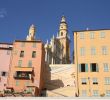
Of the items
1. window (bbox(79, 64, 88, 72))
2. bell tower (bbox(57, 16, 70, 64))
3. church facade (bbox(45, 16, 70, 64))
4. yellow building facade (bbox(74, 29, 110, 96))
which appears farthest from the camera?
bell tower (bbox(57, 16, 70, 64))

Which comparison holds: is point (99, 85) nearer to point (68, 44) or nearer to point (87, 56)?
point (87, 56)

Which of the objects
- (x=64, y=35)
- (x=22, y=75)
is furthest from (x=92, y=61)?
(x=64, y=35)

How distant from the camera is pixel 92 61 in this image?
191 ft

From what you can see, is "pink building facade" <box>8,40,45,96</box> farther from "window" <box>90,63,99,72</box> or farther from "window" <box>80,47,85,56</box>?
"window" <box>90,63,99,72</box>

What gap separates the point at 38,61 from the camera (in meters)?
64.3

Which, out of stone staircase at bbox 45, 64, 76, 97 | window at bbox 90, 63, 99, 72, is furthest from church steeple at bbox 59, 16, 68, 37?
window at bbox 90, 63, 99, 72

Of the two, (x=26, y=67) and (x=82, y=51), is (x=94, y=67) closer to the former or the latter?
(x=82, y=51)

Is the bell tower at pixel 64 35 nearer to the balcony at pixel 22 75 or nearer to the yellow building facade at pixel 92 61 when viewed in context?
the balcony at pixel 22 75

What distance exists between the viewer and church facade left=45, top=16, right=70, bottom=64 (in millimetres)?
111769

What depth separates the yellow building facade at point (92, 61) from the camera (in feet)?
183

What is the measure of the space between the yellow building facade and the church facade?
47845 millimetres

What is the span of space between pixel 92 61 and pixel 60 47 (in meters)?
68.0

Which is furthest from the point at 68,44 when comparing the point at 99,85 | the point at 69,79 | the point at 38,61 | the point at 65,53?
the point at 99,85

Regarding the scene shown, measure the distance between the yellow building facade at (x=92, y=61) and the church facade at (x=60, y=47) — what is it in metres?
47.8
